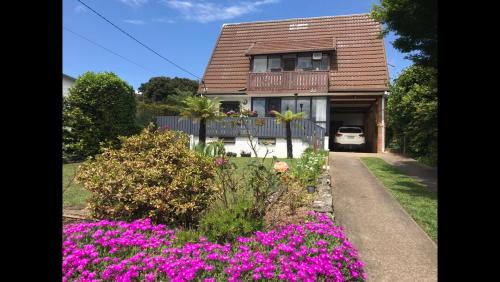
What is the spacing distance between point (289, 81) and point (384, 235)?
1631cm

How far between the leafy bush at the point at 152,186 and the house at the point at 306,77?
1203cm

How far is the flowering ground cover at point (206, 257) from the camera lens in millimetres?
2822

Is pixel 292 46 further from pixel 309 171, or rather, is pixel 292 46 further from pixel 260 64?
pixel 309 171

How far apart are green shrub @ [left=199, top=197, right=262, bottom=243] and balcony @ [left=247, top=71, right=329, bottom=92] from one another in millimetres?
16807

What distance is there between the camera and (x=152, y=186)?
4812mm

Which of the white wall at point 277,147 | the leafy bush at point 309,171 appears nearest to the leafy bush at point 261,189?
the leafy bush at point 309,171

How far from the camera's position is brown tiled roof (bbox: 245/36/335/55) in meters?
20.8

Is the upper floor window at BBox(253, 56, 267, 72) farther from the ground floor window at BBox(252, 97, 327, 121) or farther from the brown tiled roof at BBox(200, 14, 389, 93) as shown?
the ground floor window at BBox(252, 97, 327, 121)

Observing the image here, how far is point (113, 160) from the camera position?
5395 mm

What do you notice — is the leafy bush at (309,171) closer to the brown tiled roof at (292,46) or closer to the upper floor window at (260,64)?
the brown tiled roof at (292,46)

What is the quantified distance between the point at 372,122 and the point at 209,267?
2153 centimetres

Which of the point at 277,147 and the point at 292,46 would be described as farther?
the point at 292,46

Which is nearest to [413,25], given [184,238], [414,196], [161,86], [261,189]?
[414,196]
